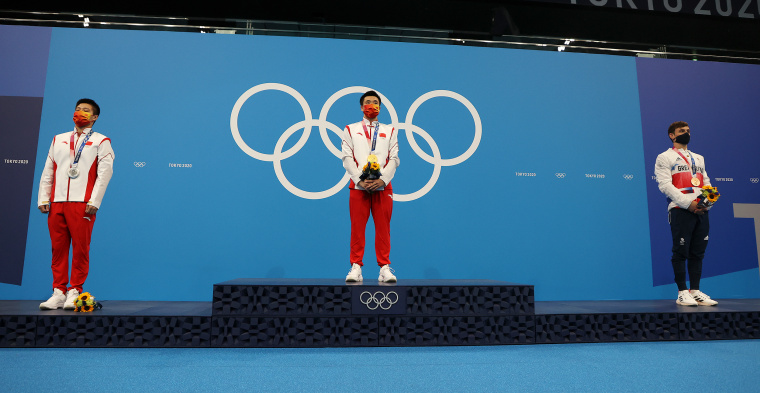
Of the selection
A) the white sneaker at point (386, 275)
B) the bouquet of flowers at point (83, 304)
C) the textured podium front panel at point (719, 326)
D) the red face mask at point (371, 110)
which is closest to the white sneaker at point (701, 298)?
the textured podium front panel at point (719, 326)

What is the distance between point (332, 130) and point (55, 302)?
287 cm

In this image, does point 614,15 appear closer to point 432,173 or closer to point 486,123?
point 486,123

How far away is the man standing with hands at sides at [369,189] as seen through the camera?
146 inches

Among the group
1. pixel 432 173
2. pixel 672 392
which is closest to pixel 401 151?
pixel 432 173

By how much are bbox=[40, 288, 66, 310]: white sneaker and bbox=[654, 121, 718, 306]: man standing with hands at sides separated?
16.0ft

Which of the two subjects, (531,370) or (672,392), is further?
(531,370)

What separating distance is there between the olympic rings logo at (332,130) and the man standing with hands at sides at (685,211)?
1.84 metres

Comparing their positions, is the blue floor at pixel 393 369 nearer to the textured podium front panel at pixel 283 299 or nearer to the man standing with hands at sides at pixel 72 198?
the textured podium front panel at pixel 283 299

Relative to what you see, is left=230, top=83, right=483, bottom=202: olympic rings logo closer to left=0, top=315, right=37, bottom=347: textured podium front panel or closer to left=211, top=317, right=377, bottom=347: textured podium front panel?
left=211, top=317, right=377, bottom=347: textured podium front panel

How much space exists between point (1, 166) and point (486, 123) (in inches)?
196

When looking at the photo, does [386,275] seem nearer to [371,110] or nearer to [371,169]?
[371,169]

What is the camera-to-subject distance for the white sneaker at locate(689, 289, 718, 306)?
13.3 ft

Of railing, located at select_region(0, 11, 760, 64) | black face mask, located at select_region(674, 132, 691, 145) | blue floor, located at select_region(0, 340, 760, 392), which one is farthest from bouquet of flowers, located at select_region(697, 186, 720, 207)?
railing, located at select_region(0, 11, 760, 64)

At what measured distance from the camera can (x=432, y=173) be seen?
16.9 feet
